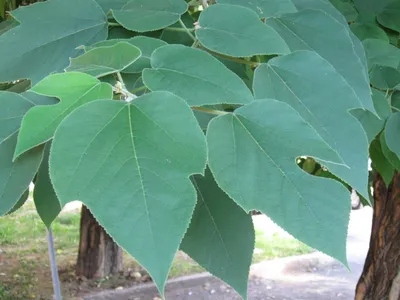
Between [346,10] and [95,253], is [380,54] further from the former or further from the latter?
[95,253]

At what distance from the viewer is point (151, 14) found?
Answer: 0.54 meters

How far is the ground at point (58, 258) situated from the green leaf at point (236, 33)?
119 inches

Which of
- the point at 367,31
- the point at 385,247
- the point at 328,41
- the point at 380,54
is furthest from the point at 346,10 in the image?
the point at 385,247

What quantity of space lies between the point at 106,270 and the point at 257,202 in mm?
3622

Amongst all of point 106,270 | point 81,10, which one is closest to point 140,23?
point 81,10

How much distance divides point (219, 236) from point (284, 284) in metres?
3.52

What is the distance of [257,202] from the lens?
37 centimetres

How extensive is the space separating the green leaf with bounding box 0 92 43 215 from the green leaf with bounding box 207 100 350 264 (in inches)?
5.8

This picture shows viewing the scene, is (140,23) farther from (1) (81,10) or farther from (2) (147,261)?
(2) (147,261)

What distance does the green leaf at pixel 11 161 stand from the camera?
0.42 m

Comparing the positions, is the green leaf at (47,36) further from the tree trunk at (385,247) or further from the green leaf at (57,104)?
the tree trunk at (385,247)

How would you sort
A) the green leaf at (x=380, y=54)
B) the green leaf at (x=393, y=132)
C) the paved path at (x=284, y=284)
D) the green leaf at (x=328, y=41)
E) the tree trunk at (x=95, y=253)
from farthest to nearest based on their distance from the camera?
the tree trunk at (x=95, y=253) < the paved path at (x=284, y=284) < the green leaf at (x=380, y=54) < the green leaf at (x=393, y=132) < the green leaf at (x=328, y=41)

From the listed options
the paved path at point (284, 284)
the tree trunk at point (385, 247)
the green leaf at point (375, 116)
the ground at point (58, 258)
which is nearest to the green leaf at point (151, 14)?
the green leaf at point (375, 116)

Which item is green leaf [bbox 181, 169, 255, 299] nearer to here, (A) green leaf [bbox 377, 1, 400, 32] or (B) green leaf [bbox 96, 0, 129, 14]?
(B) green leaf [bbox 96, 0, 129, 14]
